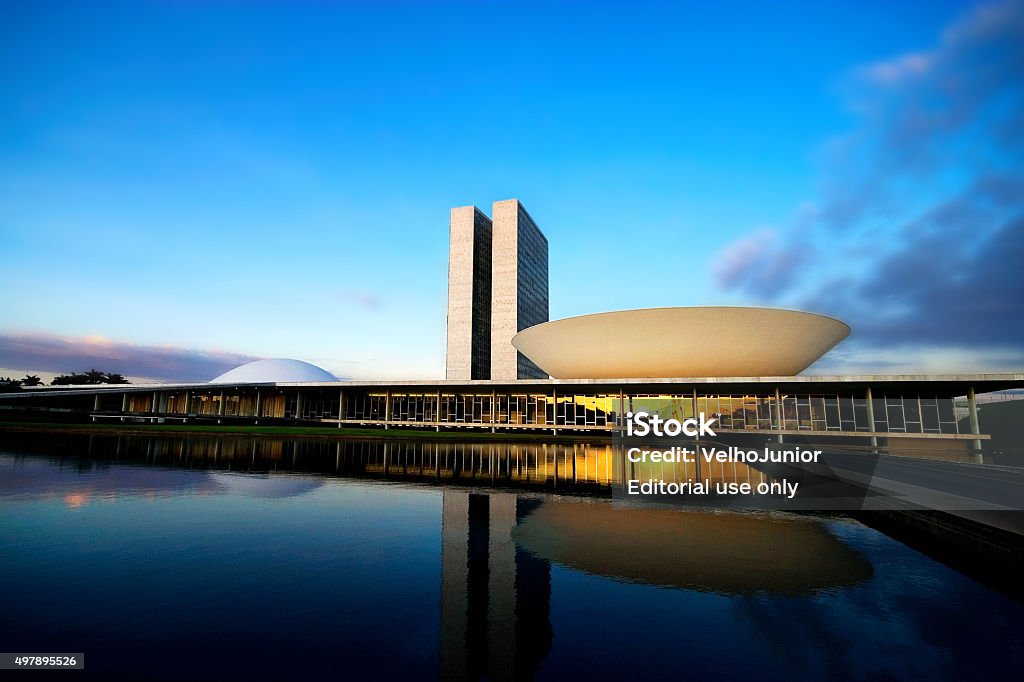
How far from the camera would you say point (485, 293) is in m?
105

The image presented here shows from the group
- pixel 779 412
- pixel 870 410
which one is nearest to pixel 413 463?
pixel 779 412

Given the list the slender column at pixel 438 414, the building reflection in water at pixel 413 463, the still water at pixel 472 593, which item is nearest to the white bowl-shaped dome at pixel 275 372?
the slender column at pixel 438 414

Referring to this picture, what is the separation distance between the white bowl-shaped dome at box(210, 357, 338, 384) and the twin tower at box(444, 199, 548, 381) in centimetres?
3633

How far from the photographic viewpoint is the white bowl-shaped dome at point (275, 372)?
384 ft

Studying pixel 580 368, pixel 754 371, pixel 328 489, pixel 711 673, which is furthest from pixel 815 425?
pixel 711 673

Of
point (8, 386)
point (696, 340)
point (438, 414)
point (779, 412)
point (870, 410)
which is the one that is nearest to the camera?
point (870, 410)

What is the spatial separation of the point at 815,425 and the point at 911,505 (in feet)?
101

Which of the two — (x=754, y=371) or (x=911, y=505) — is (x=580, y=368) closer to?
(x=754, y=371)

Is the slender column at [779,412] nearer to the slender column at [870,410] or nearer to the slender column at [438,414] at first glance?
the slender column at [870,410]

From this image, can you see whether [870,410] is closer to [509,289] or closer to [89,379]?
[509,289]

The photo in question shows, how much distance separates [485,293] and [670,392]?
68476 mm

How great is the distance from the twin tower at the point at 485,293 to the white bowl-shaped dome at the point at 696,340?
50.1 metres

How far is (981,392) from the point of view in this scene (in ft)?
119

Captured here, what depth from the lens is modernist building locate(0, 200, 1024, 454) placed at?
35438mm
